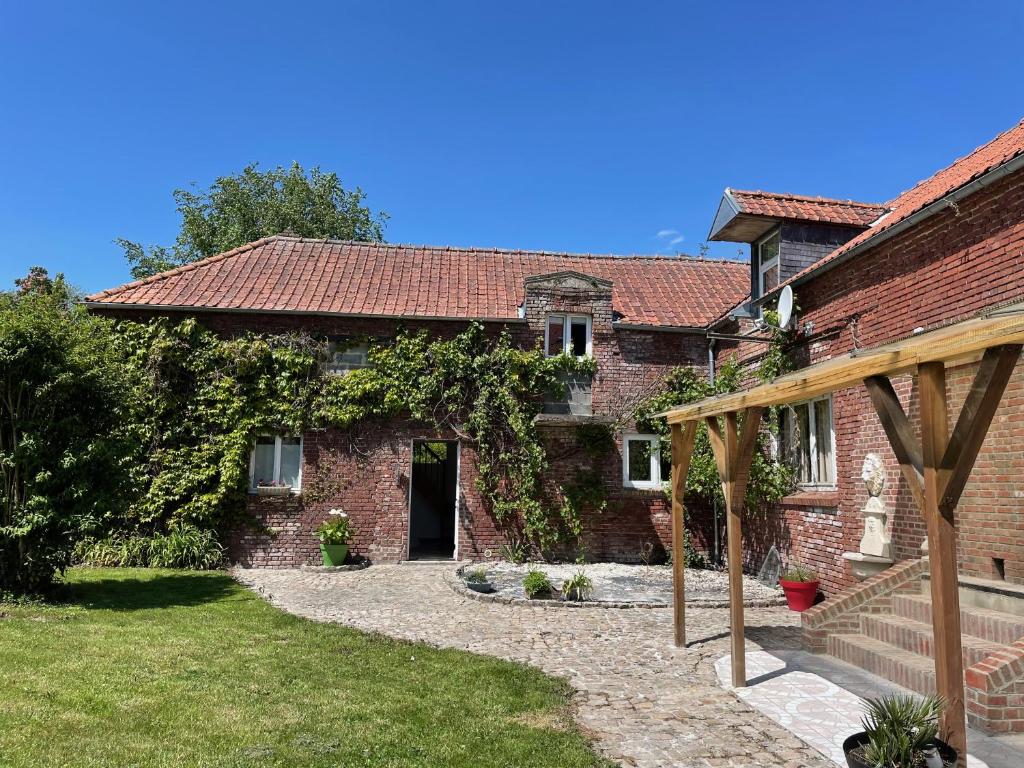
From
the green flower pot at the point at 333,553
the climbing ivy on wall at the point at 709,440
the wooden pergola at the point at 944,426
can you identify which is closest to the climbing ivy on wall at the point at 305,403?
the climbing ivy on wall at the point at 709,440

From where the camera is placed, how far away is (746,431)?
20.3 ft

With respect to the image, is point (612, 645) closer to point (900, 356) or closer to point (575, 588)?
point (575, 588)

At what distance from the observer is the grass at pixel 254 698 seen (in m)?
4.34

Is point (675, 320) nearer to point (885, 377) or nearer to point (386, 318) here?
point (386, 318)

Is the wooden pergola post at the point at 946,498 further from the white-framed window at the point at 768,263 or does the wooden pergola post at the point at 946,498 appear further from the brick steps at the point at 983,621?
the white-framed window at the point at 768,263

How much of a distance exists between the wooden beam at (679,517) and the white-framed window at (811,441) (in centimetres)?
360

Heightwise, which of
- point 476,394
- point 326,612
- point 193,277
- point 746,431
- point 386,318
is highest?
point 193,277

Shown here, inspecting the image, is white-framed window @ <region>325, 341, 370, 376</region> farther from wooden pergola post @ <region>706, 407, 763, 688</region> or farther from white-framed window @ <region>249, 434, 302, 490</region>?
wooden pergola post @ <region>706, 407, 763, 688</region>

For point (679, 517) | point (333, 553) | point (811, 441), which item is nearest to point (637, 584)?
point (811, 441)

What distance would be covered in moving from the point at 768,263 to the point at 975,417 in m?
9.02

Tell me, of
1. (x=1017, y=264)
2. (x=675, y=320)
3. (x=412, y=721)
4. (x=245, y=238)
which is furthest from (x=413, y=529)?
(x=245, y=238)

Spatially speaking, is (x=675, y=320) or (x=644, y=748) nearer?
(x=644, y=748)

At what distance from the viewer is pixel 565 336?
48.1 ft

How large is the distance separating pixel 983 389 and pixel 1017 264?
410 centimetres
